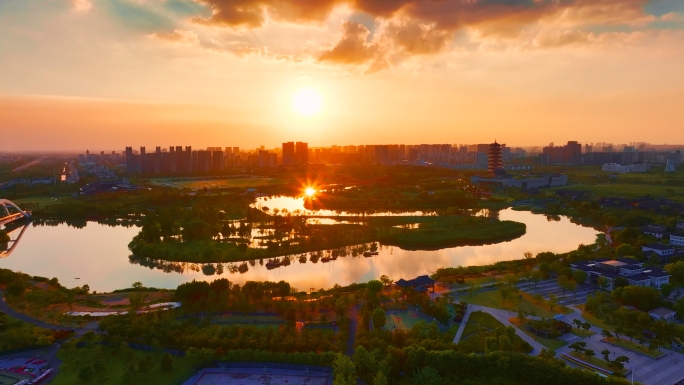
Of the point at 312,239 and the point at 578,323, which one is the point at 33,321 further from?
the point at 578,323

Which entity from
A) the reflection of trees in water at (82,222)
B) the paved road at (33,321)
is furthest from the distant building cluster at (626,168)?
the paved road at (33,321)

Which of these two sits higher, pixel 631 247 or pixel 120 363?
pixel 631 247

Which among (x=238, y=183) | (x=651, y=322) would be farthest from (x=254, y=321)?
(x=238, y=183)

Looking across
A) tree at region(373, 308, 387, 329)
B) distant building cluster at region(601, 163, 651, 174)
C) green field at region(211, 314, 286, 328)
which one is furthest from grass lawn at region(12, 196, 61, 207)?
distant building cluster at region(601, 163, 651, 174)

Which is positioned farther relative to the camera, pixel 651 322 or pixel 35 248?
pixel 35 248

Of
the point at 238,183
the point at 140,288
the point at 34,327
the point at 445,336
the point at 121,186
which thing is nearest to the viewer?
the point at 445,336

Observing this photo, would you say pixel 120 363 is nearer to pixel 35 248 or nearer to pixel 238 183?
pixel 35 248

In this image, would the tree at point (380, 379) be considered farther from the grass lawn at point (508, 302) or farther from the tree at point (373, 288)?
the grass lawn at point (508, 302)
